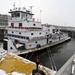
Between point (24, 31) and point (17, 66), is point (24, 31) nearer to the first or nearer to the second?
point (24, 31)

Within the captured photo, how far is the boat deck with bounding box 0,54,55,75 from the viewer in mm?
6201

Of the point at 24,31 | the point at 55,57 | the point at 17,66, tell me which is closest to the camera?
the point at 17,66

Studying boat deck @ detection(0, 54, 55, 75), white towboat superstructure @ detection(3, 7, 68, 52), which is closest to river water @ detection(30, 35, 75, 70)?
white towboat superstructure @ detection(3, 7, 68, 52)

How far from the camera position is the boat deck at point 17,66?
6201 millimetres

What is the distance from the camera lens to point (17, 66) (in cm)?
683

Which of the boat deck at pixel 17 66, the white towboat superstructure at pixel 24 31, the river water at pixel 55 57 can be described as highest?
the white towboat superstructure at pixel 24 31

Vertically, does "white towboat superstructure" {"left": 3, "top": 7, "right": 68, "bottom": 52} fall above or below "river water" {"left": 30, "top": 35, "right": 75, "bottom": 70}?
above

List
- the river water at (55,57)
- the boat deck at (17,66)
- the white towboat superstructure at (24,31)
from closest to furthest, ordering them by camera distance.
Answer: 1. the boat deck at (17,66)
2. the river water at (55,57)
3. the white towboat superstructure at (24,31)

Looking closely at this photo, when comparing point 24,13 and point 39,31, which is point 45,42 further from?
point 24,13

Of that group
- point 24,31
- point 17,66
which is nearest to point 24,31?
point 24,31

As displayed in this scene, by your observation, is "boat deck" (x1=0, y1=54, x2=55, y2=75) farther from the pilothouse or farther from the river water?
the pilothouse

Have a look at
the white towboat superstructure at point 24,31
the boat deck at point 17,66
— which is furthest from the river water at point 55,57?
the boat deck at point 17,66

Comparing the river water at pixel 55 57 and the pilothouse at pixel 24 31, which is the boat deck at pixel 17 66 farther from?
the pilothouse at pixel 24 31

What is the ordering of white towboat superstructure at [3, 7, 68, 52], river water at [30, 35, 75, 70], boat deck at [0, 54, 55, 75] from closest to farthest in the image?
boat deck at [0, 54, 55, 75] → river water at [30, 35, 75, 70] → white towboat superstructure at [3, 7, 68, 52]
